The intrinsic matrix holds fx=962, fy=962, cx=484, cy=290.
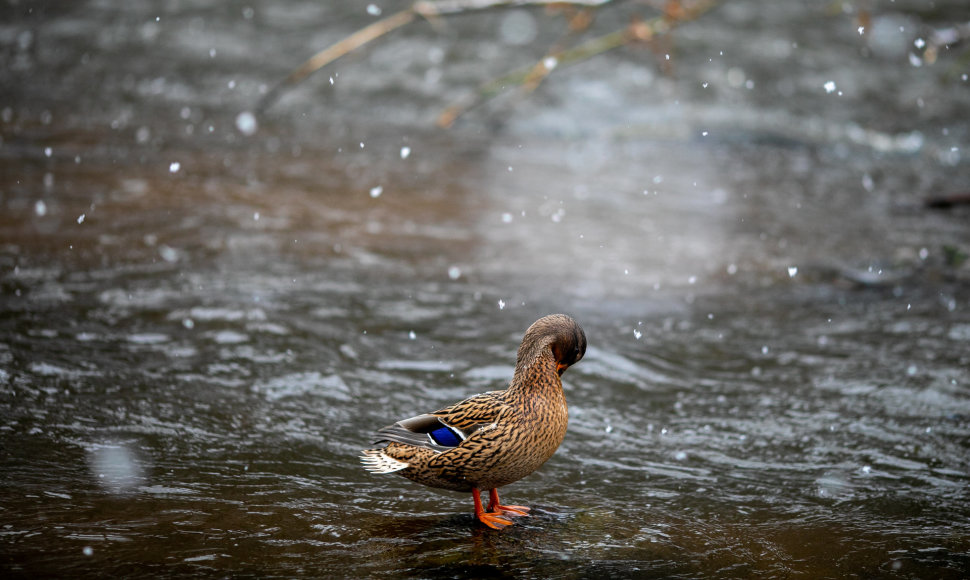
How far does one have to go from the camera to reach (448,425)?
12.5ft

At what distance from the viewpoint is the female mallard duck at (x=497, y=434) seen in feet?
12.1

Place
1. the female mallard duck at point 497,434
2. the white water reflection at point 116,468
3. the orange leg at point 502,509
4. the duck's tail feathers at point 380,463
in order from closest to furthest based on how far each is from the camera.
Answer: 1. the female mallard duck at point 497,434
2. the duck's tail feathers at point 380,463
3. the orange leg at point 502,509
4. the white water reflection at point 116,468

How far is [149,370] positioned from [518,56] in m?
11.0

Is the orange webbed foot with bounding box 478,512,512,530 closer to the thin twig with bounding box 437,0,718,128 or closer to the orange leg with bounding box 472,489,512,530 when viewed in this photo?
the orange leg with bounding box 472,489,512,530

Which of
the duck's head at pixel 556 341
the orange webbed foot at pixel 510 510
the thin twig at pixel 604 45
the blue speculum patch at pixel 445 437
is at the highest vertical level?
the thin twig at pixel 604 45

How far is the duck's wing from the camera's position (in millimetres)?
3746

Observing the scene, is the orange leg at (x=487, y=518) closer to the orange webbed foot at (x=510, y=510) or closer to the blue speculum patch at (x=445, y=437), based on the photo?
the orange webbed foot at (x=510, y=510)

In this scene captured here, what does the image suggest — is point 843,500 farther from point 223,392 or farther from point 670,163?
point 670,163

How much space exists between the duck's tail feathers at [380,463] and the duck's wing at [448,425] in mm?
72

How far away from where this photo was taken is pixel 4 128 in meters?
11.2

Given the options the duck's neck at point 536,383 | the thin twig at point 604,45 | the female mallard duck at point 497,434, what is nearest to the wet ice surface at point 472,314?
the female mallard duck at point 497,434

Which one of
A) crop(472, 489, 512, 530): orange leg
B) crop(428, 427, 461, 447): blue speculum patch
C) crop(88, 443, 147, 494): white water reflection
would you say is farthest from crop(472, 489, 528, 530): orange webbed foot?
crop(88, 443, 147, 494): white water reflection

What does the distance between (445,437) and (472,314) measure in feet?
10.4

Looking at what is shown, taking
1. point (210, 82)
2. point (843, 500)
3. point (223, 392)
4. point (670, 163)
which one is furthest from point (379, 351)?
point (210, 82)
